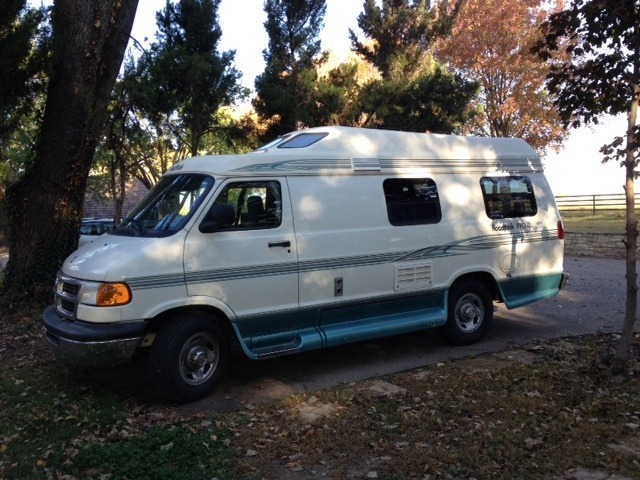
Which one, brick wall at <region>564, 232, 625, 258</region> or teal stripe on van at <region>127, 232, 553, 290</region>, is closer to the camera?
teal stripe on van at <region>127, 232, 553, 290</region>

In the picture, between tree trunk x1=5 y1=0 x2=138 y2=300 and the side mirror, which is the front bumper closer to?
the side mirror

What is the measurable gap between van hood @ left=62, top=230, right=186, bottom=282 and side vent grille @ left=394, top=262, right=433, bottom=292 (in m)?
2.67

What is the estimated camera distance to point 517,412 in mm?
5316

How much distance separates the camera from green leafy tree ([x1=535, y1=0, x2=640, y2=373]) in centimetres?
613

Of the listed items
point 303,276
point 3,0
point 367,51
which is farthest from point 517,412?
point 367,51

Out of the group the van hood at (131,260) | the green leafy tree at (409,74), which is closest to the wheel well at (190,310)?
the van hood at (131,260)

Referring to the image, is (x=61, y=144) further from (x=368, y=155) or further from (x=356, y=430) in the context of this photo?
(x=356, y=430)

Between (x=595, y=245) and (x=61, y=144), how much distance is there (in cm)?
1433

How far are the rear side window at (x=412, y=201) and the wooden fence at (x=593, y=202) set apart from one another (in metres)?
23.5

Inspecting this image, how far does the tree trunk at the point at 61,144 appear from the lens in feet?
29.3

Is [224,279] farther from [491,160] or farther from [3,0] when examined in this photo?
[3,0]

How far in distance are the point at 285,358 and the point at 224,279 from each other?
6.12 feet

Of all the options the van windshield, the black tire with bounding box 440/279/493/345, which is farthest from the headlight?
the black tire with bounding box 440/279/493/345

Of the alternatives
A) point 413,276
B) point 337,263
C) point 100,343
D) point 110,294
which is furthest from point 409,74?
→ point 100,343
